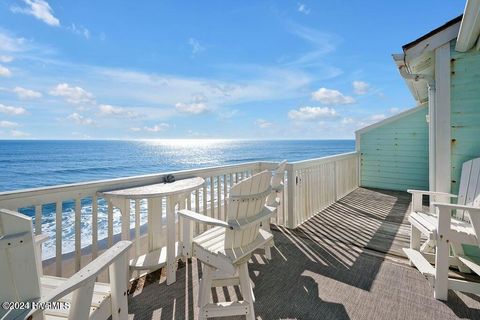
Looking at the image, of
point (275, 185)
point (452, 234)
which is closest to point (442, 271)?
point (452, 234)

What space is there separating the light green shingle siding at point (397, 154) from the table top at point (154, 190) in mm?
5604

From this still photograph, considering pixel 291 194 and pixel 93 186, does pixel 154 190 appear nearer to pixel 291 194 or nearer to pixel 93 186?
pixel 93 186

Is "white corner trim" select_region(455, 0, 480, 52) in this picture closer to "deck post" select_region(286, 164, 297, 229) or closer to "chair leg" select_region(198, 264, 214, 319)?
"deck post" select_region(286, 164, 297, 229)

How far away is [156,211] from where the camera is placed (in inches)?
90.7

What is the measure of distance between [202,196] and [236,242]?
176 centimetres

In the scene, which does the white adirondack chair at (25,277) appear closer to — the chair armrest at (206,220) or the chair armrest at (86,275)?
the chair armrest at (86,275)

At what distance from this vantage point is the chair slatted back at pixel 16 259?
68cm

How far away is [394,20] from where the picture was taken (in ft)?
18.3

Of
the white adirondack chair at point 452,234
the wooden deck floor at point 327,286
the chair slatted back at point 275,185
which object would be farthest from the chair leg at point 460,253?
the chair slatted back at point 275,185

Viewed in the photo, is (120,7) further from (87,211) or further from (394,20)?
(87,211)

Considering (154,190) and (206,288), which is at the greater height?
(154,190)

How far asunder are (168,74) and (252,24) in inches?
351

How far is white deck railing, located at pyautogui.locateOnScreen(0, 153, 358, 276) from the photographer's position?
1.74 meters

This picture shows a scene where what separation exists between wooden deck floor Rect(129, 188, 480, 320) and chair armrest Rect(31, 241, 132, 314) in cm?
98
